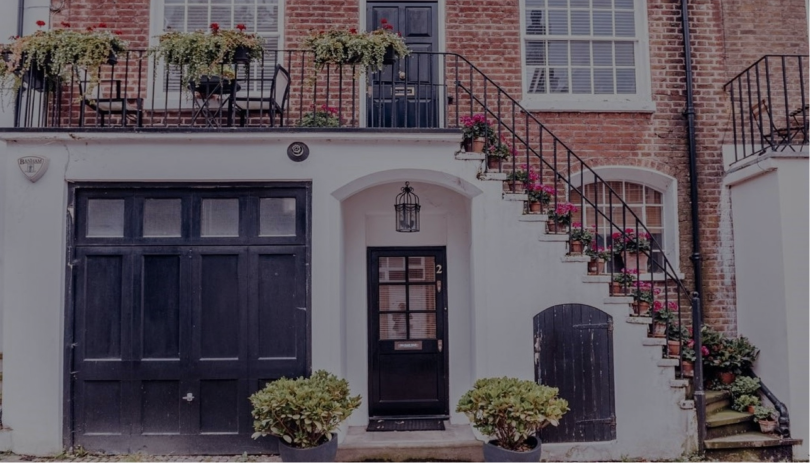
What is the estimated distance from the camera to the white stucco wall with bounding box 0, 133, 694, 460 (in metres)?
6.11

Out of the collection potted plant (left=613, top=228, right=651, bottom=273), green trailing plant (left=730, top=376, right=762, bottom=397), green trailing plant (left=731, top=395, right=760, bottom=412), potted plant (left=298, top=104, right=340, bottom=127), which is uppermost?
potted plant (left=298, top=104, right=340, bottom=127)

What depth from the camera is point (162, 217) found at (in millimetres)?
6430

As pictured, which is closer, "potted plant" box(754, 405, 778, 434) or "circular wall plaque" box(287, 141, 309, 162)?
"circular wall plaque" box(287, 141, 309, 162)

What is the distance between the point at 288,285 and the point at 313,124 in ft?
6.10

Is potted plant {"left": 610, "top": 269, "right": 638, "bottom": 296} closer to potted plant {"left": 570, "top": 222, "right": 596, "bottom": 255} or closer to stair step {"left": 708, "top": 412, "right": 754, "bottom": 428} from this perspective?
potted plant {"left": 570, "top": 222, "right": 596, "bottom": 255}

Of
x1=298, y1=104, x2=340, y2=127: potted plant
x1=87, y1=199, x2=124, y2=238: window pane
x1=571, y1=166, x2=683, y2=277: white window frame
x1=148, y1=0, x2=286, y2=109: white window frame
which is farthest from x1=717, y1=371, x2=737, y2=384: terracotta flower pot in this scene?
x1=87, y1=199, x2=124, y2=238: window pane

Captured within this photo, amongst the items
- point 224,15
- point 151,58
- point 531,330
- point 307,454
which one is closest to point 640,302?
point 531,330

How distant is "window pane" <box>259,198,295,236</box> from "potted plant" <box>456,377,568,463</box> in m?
2.66

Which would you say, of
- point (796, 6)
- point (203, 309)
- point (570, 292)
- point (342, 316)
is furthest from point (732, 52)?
point (203, 309)

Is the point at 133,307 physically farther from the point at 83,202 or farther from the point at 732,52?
the point at 732,52

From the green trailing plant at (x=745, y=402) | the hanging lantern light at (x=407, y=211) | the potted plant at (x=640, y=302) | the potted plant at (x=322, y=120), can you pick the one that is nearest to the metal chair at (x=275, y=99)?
the potted plant at (x=322, y=120)

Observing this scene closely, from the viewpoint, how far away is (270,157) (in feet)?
20.8

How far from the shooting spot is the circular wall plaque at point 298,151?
6.30 m

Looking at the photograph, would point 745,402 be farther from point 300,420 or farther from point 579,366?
point 300,420
